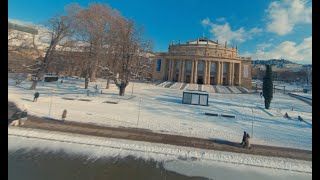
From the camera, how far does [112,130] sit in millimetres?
14391

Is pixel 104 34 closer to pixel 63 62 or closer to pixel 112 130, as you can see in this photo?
pixel 63 62

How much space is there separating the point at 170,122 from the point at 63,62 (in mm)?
30244

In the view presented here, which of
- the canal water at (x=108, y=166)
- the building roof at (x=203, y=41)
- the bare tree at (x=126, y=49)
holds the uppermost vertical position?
the building roof at (x=203, y=41)

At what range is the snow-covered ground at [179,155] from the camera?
9.57m

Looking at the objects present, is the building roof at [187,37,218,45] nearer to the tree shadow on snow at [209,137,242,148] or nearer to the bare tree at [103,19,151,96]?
the bare tree at [103,19,151,96]

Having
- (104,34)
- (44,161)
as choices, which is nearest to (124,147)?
(44,161)

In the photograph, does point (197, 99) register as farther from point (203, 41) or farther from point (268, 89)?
point (203, 41)

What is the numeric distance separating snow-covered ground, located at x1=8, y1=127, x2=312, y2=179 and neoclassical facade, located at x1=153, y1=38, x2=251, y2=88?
53940mm

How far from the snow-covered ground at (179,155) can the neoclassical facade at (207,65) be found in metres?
53.9

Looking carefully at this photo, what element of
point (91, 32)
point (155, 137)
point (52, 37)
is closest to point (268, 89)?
point (155, 137)

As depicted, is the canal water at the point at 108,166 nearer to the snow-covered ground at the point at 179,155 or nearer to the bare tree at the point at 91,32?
the snow-covered ground at the point at 179,155

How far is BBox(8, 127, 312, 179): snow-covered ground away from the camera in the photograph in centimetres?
957

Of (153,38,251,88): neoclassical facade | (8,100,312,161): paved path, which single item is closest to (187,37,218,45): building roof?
(153,38,251,88): neoclassical facade

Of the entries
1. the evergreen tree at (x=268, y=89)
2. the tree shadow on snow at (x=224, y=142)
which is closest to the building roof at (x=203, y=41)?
the evergreen tree at (x=268, y=89)
